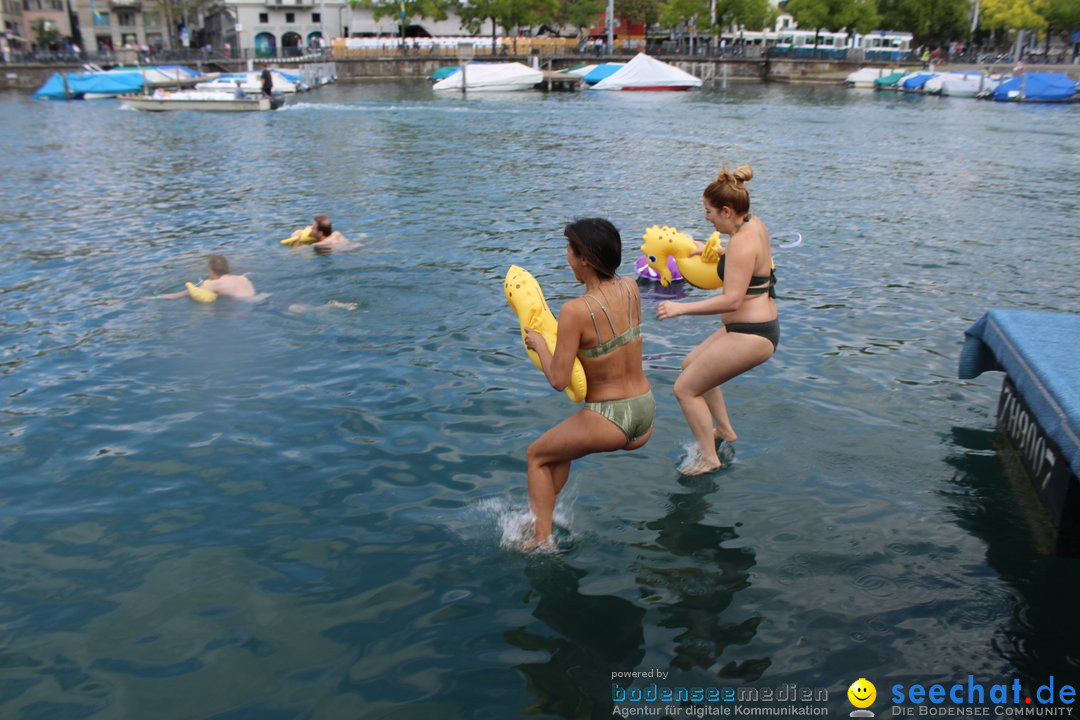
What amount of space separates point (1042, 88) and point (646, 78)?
93.7 feet

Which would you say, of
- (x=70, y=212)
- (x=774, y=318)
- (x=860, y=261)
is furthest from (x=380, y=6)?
(x=774, y=318)

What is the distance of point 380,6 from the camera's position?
3750 inches

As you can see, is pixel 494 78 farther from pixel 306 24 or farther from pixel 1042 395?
pixel 1042 395

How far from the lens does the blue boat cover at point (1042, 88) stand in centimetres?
5700

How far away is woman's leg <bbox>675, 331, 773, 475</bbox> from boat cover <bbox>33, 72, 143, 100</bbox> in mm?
61383

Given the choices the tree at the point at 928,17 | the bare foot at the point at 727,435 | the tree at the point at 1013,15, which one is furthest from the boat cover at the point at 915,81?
the bare foot at the point at 727,435

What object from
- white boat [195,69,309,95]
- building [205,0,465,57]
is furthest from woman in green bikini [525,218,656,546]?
building [205,0,465,57]

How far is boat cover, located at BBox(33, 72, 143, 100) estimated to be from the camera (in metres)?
58.2

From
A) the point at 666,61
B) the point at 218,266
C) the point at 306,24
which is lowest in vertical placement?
the point at 218,266

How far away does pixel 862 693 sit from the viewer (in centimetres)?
472

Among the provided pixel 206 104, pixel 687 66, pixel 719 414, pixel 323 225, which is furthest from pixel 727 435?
pixel 687 66

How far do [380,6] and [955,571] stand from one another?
10103 cm

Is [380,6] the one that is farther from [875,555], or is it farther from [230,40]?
[875,555]

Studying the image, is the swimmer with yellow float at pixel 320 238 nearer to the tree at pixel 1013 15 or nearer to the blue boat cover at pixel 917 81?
the blue boat cover at pixel 917 81
